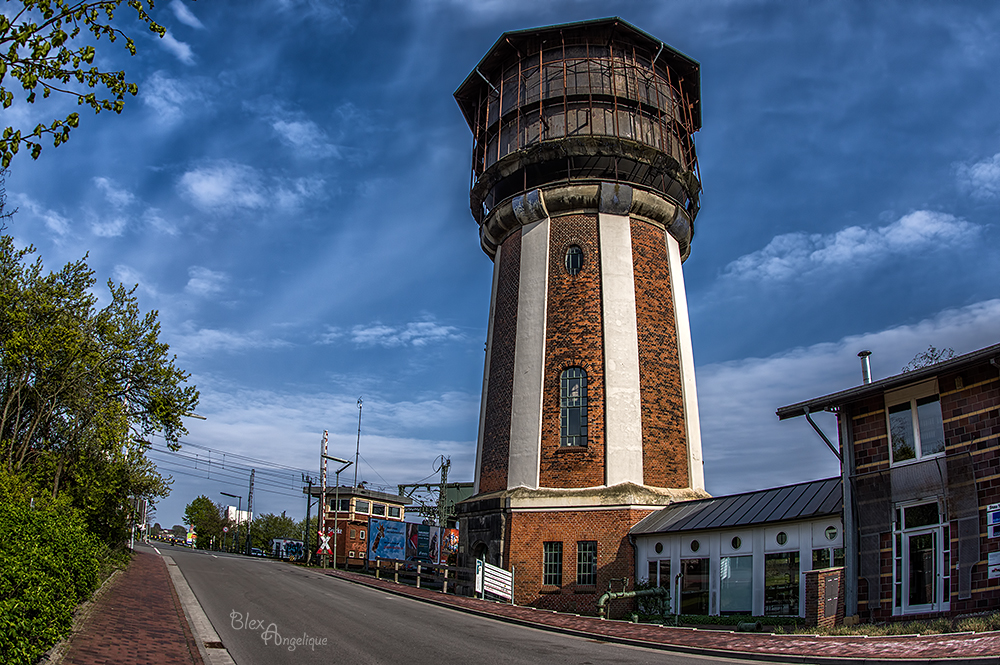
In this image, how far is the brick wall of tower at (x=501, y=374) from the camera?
2638cm

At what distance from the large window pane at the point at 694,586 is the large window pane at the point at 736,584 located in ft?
2.03

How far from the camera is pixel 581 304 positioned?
1038 inches

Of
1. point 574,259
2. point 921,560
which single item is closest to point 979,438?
point 921,560

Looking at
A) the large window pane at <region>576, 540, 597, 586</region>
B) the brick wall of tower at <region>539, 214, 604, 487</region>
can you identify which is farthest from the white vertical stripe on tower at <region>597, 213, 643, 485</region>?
the large window pane at <region>576, 540, 597, 586</region>

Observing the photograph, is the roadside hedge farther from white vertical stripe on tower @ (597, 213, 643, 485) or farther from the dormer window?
white vertical stripe on tower @ (597, 213, 643, 485)

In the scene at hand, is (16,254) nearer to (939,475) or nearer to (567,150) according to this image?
(567,150)

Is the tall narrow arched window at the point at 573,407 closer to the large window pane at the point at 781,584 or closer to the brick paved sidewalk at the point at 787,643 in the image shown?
the brick paved sidewalk at the point at 787,643

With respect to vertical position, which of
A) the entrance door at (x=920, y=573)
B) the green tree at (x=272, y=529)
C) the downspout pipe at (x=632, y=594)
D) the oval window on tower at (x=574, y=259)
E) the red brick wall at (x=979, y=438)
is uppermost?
the oval window on tower at (x=574, y=259)

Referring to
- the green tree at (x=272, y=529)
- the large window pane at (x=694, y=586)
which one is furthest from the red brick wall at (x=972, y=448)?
the green tree at (x=272, y=529)

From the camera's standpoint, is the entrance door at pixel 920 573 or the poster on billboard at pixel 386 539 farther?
the poster on billboard at pixel 386 539

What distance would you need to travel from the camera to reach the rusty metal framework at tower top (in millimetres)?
27641

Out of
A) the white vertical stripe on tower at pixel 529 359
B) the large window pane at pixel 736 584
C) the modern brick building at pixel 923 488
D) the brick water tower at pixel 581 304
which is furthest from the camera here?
the white vertical stripe on tower at pixel 529 359

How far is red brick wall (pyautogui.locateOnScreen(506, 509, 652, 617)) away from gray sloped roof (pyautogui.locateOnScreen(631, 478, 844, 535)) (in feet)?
2.60

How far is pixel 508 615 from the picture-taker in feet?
63.9
